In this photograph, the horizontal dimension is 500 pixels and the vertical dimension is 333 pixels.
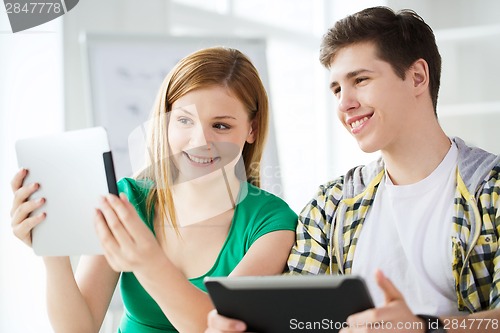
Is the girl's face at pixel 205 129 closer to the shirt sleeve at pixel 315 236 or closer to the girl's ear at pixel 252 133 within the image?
the girl's ear at pixel 252 133

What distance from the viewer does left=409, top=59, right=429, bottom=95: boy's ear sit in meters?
1.60

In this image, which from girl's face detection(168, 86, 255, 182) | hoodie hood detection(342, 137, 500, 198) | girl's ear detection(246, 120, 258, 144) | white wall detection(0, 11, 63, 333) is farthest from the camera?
white wall detection(0, 11, 63, 333)

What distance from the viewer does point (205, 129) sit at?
1.54 meters

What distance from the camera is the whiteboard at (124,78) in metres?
2.73

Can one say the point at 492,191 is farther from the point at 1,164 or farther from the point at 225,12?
the point at 225,12

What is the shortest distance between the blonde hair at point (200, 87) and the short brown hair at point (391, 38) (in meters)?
0.19

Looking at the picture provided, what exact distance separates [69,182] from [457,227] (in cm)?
79

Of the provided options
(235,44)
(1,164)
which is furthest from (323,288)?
(235,44)

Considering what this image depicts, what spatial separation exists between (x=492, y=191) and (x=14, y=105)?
1.88m

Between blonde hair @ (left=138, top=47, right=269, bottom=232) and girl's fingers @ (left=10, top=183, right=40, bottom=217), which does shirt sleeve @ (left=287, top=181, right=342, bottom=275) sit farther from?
girl's fingers @ (left=10, top=183, right=40, bottom=217)

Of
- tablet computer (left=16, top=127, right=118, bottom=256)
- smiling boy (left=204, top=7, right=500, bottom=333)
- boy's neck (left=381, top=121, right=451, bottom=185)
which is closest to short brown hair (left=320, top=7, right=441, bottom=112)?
smiling boy (left=204, top=7, right=500, bottom=333)

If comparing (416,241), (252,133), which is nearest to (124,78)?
(252,133)

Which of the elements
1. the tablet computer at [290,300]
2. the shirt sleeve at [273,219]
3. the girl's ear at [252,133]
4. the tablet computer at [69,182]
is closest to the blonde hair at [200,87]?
the girl's ear at [252,133]

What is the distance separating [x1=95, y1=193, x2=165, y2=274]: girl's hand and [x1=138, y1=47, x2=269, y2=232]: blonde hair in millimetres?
394
